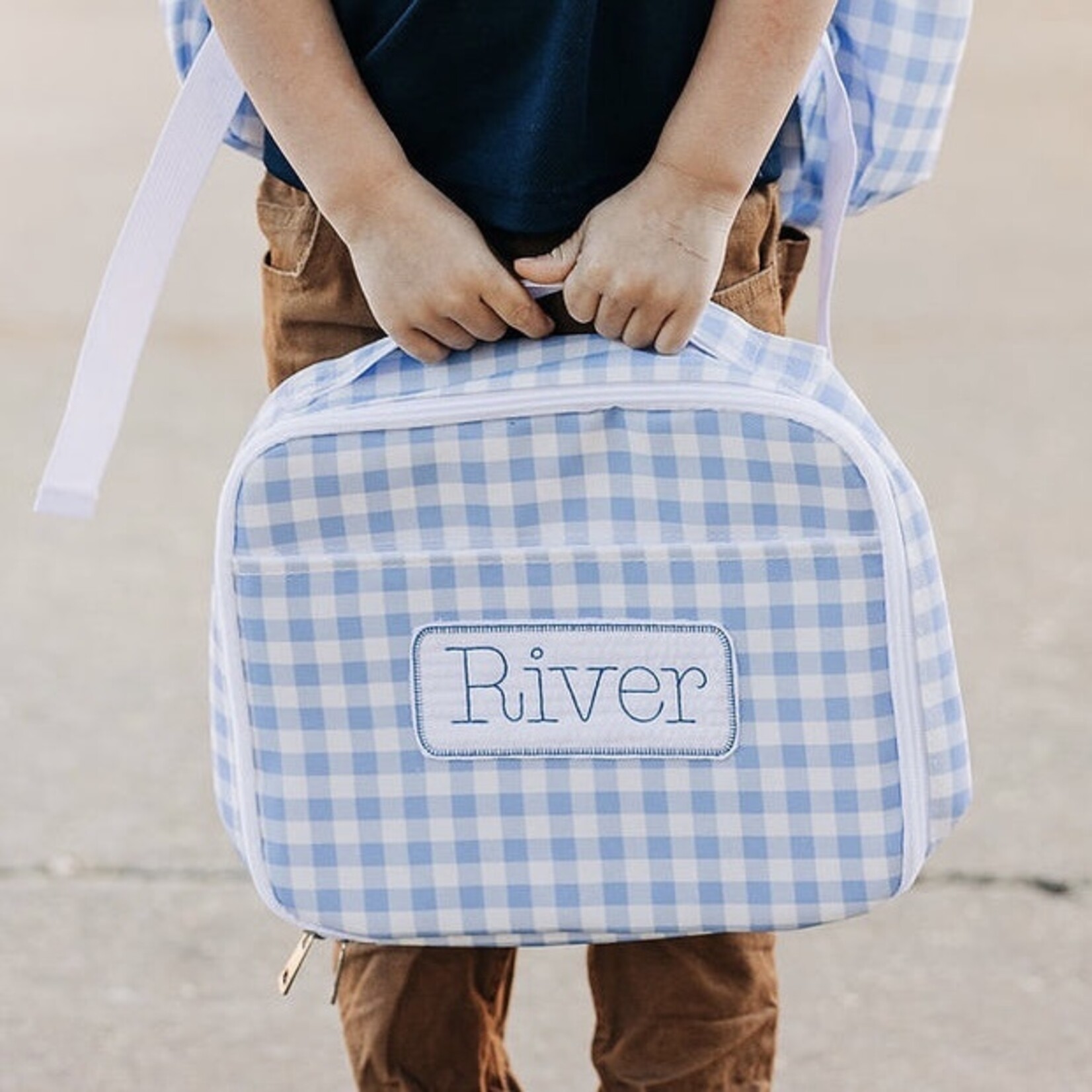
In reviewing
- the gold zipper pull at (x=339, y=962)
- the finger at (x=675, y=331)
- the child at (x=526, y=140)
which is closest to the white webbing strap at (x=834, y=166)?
the child at (x=526, y=140)

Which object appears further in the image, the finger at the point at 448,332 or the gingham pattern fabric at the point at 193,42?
the gingham pattern fabric at the point at 193,42

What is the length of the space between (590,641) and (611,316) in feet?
0.77

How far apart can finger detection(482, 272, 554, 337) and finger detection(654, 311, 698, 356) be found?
0.09m

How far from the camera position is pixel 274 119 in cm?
155

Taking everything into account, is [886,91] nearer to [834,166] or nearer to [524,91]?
[834,166]

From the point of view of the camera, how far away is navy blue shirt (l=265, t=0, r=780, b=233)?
5.03 ft

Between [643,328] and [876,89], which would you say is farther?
[876,89]

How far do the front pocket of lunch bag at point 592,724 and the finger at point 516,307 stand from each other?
0.16 meters

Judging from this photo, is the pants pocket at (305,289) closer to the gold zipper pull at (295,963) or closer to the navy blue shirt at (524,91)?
the navy blue shirt at (524,91)

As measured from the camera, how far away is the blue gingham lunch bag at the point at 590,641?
1.54 metres

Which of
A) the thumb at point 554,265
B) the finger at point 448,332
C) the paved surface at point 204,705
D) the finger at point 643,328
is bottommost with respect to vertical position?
the paved surface at point 204,705

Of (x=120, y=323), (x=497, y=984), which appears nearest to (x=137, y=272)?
(x=120, y=323)

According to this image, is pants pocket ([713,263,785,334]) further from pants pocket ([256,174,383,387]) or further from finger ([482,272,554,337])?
pants pocket ([256,174,383,387])

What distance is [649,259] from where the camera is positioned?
1.53 metres
